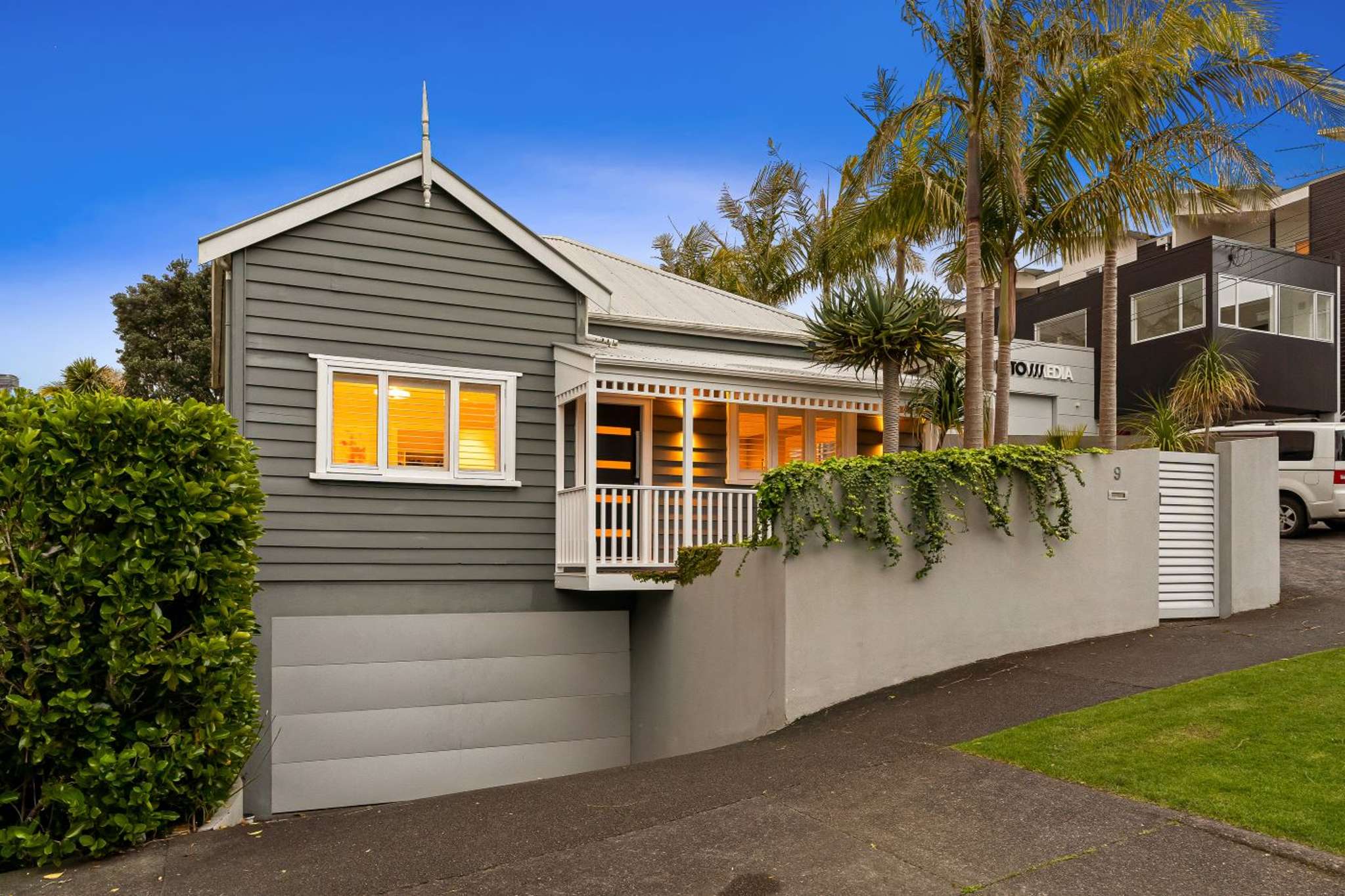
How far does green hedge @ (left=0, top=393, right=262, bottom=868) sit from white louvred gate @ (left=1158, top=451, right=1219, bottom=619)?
9377 mm

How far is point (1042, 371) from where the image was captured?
24.2 metres

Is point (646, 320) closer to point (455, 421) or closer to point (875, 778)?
point (455, 421)

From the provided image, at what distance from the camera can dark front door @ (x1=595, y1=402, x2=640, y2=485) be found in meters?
12.7

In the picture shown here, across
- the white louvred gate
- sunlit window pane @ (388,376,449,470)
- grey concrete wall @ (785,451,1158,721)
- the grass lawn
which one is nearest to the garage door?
the white louvred gate

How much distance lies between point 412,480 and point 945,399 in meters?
6.57

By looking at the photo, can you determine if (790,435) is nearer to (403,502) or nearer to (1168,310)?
(403,502)

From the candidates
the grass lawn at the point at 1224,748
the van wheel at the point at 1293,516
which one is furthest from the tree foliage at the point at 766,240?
the grass lawn at the point at 1224,748

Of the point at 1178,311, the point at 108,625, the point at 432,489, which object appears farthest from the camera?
the point at 1178,311

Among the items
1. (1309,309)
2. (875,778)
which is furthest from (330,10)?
(1309,309)

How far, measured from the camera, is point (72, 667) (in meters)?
5.33

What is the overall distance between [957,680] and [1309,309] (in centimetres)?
2129

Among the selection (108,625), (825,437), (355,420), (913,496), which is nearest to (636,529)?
(913,496)

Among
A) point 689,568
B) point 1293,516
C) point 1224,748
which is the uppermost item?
point 1293,516

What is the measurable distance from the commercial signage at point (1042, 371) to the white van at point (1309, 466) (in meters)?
7.62
